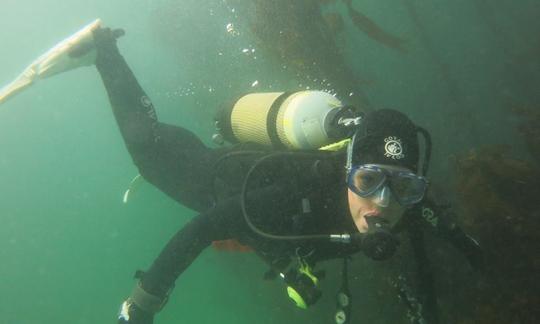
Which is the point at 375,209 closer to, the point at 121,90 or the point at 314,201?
the point at 314,201

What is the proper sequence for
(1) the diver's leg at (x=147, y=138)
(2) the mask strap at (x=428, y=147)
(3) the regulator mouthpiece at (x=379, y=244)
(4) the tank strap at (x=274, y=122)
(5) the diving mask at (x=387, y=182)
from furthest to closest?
(1) the diver's leg at (x=147, y=138)
(4) the tank strap at (x=274, y=122)
(2) the mask strap at (x=428, y=147)
(5) the diving mask at (x=387, y=182)
(3) the regulator mouthpiece at (x=379, y=244)

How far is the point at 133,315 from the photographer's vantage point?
11.6 ft

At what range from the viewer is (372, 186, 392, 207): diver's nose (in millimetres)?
3102

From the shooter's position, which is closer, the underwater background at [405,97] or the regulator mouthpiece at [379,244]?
the regulator mouthpiece at [379,244]

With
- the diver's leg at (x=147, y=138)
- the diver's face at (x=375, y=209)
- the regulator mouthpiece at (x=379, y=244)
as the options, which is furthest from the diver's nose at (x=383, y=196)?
the diver's leg at (x=147, y=138)

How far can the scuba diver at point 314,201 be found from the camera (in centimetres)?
315

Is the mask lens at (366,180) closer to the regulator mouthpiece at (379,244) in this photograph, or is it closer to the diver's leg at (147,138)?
the regulator mouthpiece at (379,244)

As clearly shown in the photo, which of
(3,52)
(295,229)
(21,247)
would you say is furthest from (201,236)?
(21,247)

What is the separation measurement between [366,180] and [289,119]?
1.18 meters

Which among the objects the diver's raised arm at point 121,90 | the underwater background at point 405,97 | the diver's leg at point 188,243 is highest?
the diver's raised arm at point 121,90

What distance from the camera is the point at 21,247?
84.0 m

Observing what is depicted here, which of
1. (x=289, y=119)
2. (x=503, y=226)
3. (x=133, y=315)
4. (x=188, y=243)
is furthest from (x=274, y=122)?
(x=503, y=226)

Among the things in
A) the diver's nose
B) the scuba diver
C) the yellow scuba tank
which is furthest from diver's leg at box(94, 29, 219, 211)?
the diver's nose

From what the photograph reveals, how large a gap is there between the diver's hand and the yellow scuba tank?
2.09m
